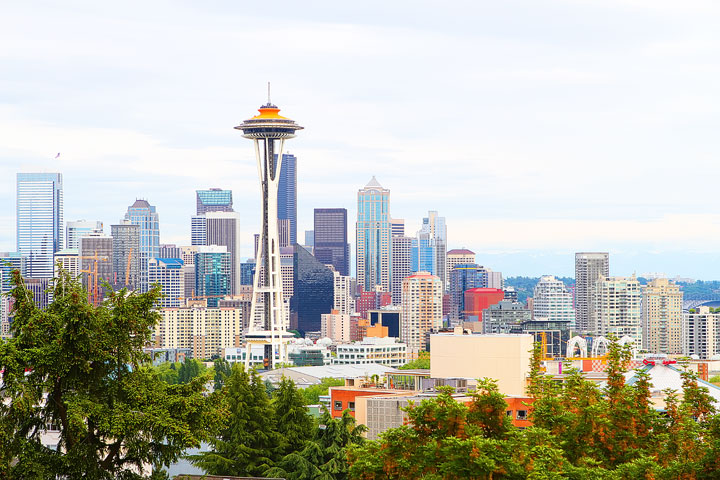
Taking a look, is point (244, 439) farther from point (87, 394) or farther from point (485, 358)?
point (485, 358)

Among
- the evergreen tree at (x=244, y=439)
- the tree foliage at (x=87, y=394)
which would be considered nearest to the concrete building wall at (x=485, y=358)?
the evergreen tree at (x=244, y=439)

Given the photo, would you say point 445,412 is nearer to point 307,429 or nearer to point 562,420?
point 562,420

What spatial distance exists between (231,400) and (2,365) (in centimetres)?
2242

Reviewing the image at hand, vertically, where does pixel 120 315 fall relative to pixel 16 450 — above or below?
above

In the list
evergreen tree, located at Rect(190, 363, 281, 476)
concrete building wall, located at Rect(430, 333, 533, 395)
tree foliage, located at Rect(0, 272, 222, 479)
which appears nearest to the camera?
tree foliage, located at Rect(0, 272, 222, 479)

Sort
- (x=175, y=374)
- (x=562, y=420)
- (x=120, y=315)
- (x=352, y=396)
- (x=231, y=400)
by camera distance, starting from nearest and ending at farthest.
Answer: (x=120, y=315)
(x=562, y=420)
(x=231, y=400)
(x=352, y=396)
(x=175, y=374)

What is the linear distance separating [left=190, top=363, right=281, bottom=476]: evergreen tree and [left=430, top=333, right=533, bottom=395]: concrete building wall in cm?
3154

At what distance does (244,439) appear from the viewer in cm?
5716

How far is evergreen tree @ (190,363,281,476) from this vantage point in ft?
185

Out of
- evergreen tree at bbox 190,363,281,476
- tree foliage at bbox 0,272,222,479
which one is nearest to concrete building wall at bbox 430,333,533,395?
evergreen tree at bbox 190,363,281,476

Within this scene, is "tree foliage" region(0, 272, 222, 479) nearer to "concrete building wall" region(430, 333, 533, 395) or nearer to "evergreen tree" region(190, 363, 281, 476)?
"evergreen tree" region(190, 363, 281, 476)

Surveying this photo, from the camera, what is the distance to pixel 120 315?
3731cm

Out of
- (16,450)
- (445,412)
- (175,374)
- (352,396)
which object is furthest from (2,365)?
(175,374)

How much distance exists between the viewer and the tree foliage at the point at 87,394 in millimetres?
35719
